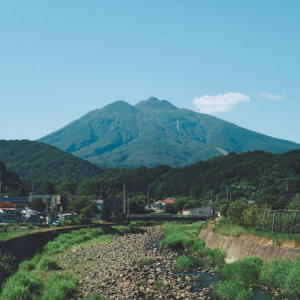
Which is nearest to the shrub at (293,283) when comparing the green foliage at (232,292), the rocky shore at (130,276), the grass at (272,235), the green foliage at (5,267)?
the green foliage at (232,292)

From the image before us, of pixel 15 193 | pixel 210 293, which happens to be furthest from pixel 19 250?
pixel 15 193

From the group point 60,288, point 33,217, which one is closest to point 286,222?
point 60,288

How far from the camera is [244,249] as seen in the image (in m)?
30.3

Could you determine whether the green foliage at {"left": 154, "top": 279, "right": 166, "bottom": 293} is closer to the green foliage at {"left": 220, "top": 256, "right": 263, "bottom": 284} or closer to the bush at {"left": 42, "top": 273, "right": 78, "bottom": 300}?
the green foliage at {"left": 220, "top": 256, "right": 263, "bottom": 284}

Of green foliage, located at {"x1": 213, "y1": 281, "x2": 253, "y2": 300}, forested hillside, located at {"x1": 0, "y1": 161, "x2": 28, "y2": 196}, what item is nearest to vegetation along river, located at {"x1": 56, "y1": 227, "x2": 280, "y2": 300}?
green foliage, located at {"x1": 213, "y1": 281, "x2": 253, "y2": 300}

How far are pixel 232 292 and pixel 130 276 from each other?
812cm

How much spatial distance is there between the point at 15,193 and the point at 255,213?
134 metres

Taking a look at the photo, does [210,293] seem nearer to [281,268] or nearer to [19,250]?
[281,268]

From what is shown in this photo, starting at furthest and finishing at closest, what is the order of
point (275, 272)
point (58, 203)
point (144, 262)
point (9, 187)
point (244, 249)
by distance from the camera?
1. point (9, 187)
2. point (58, 203)
3. point (144, 262)
4. point (244, 249)
5. point (275, 272)

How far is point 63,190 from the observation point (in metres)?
162

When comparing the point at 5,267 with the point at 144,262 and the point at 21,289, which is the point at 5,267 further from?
the point at 144,262

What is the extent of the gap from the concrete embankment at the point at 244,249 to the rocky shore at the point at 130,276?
317 cm

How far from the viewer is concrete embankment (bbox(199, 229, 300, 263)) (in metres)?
24.1

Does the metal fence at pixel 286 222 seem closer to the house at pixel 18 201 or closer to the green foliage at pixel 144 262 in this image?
the green foliage at pixel 144 262
